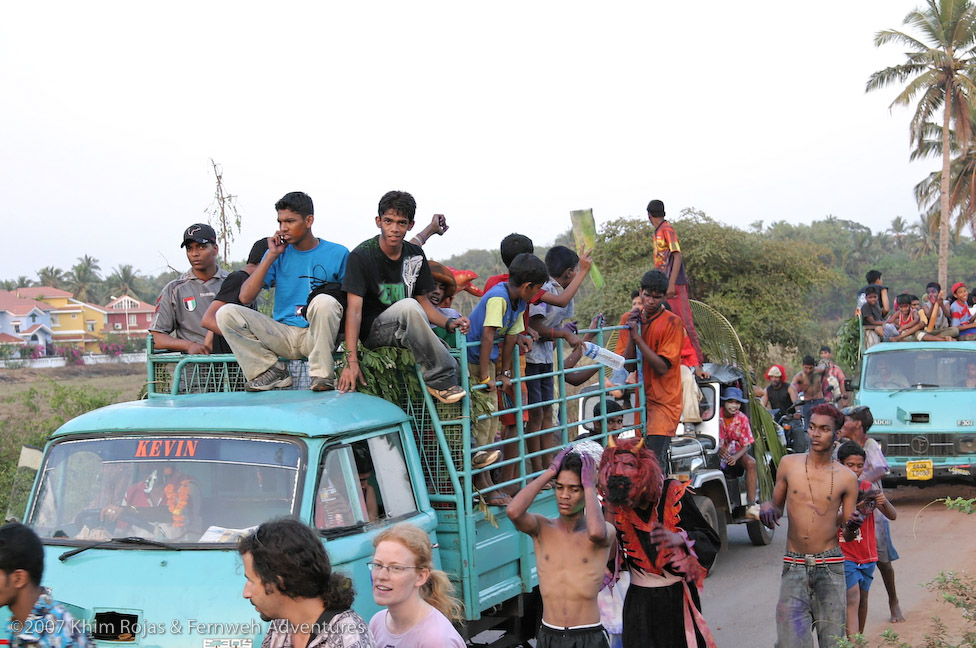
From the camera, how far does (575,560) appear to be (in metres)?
4.66

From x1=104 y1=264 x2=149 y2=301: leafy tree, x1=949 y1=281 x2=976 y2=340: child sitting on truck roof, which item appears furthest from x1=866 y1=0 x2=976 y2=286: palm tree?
x1=104 y1=264 x2=149 y2=301: leafy tree

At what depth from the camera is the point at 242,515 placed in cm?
454

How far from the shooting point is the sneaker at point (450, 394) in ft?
17.5

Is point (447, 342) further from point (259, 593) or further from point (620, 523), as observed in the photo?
point (259, 593)

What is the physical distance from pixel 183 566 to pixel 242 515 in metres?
0.37

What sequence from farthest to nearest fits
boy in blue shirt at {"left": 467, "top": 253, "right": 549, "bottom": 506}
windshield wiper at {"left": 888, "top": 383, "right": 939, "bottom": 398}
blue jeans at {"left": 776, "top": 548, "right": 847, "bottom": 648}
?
windshield wiper at {"left": 888, "top": 383, "right": 939, "bottom": 398}, blue jeans at {"left": 776, "top": 548, "right": 847, "bottom": 648}, boy in blue shirt at {"left": 467, "top": 253, "right": 549, "bottom": 506}

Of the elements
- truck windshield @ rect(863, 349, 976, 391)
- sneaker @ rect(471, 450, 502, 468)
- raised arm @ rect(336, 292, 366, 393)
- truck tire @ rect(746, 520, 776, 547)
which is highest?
raised arm @ rect(336, 292, 366, 393)

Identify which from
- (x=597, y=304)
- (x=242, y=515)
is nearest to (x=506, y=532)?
(x=242, y=515)

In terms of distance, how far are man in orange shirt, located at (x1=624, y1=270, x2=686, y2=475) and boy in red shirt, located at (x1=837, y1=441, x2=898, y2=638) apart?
1.51m

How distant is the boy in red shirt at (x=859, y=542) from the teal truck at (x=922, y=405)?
6.07 m

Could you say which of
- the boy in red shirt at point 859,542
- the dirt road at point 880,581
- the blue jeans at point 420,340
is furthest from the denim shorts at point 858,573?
the blue jeans at point 420,340

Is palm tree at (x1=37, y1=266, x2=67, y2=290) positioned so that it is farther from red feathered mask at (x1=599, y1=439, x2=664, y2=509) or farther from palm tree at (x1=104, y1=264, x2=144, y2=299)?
red feathered mask at (x1=599, y1=439, x2=664, y2=509)

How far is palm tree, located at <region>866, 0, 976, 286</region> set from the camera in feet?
96.0

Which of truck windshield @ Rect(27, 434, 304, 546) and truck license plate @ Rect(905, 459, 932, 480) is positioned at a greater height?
truck windshield @ Rect(27, 434, 304, 546)
